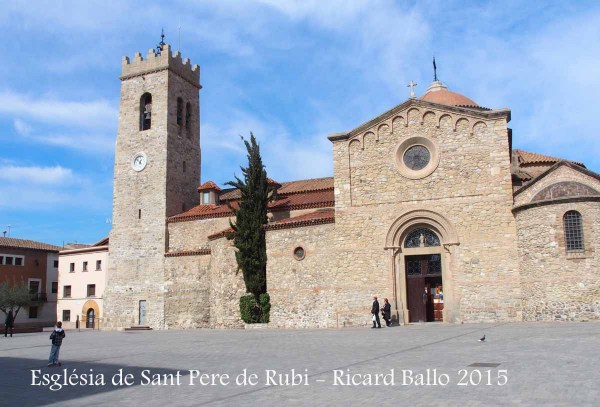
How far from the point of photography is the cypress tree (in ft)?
84.4

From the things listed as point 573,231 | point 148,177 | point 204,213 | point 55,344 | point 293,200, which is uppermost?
point 148,177

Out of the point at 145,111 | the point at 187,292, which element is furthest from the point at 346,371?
the point at 145,111

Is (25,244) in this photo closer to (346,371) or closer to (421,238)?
(421,238)

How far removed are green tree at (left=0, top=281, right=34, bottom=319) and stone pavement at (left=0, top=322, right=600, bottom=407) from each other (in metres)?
26.0

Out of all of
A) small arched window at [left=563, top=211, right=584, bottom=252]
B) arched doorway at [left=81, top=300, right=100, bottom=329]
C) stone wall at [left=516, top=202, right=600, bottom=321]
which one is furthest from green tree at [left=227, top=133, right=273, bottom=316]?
arched doorway at [left=81, top=300, right=100, bottom=329]

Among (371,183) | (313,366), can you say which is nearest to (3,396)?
(313,366)

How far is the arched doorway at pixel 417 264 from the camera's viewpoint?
2252cm

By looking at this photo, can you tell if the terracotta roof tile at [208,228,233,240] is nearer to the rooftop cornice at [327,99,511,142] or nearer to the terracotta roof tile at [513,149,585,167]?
the rooftop cornice at [327,99,511,142]

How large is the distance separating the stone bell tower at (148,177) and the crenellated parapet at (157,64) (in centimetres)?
7

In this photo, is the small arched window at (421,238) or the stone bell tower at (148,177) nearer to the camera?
the small arched window at (421,238)

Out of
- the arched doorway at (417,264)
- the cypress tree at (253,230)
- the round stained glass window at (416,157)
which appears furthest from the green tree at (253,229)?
the round stained glass window at (416,157)

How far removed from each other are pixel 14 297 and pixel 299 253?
86.3 feet

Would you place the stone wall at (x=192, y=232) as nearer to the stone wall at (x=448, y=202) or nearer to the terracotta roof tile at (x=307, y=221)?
the terracotta roof tile at (x=307, y=221)

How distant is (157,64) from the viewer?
35219mm
